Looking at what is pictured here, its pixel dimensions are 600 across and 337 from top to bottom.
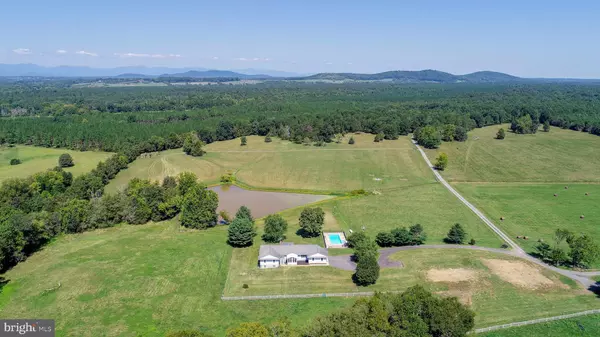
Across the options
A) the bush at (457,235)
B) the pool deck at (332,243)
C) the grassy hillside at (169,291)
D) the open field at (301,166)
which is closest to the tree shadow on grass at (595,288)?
the grassy hillside at (169,291)

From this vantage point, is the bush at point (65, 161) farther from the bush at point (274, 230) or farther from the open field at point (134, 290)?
the bush at point (274, 230)

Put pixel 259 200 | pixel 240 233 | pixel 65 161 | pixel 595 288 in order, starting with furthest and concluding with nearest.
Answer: pixel 65 161 → pixel 259 200 → pixel 240 233 → pixel 595 288

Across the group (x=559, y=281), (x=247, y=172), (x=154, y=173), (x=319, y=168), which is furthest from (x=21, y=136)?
(x=559, y=281)

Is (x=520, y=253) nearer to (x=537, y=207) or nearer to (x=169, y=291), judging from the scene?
(x=537, y=207)

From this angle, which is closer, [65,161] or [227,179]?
[227,179]

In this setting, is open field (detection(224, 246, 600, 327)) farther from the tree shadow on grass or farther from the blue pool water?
the blue pool water

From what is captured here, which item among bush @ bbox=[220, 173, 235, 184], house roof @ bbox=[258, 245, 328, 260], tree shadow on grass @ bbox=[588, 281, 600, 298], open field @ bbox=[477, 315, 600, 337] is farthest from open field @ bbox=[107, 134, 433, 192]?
open field @ bbox=[477, 315, 600, 337]

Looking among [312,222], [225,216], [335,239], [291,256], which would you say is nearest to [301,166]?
[225,216]

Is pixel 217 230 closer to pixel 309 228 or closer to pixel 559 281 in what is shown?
pixel 309 228
